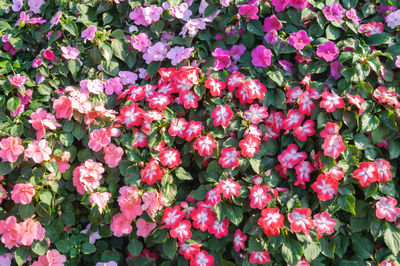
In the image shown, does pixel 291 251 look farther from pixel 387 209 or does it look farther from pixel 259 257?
pixel 387 209

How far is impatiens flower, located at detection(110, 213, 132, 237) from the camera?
2.24 metres

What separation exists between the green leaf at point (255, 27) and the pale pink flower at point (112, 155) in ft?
3.46

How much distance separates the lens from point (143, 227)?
2266 millimetres

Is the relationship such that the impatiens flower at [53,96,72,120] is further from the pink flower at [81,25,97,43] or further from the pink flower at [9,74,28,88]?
the pink flower at [81,25,97,43]

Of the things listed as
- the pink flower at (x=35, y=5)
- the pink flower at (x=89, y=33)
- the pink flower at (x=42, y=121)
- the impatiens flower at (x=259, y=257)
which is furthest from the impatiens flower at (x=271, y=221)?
the pink flower at (x=35, y=5)

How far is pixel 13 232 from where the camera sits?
86.6 inches

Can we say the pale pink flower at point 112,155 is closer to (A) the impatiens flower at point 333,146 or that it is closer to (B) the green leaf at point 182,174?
(B) the green leaf at point 182,174

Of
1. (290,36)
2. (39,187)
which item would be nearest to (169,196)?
(39,187)

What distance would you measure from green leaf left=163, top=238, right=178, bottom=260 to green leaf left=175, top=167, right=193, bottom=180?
1.10 feet

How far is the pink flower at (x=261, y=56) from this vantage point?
2410 mm

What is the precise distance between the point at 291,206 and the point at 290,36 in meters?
0.97

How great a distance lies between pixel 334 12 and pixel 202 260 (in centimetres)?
162

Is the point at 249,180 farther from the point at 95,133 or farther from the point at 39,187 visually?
the point at 39,187

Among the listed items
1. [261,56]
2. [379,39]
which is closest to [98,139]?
[261,56]
